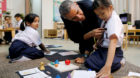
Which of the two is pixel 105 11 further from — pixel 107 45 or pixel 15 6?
pixel 15 6

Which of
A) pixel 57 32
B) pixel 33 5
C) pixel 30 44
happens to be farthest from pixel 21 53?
pixel 33 5

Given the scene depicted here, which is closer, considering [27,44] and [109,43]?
[109,43]

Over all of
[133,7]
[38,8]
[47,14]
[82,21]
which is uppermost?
[38,8]

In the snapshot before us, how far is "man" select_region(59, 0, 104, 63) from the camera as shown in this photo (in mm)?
1317

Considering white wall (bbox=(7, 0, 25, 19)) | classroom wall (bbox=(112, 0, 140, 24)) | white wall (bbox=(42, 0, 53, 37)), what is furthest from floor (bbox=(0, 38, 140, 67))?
white wall (bbox=(7, 0, 25, 19))

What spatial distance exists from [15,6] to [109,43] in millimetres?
6583

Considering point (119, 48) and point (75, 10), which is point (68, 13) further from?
point (119, 48)

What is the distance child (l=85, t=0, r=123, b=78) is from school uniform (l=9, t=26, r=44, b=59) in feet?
2.42

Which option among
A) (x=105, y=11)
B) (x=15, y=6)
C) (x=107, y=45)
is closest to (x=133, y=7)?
(x=107, y=45)

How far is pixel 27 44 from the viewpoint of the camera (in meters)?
1.92

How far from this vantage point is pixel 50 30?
6883 mm

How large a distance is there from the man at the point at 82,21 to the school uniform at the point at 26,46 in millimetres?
471

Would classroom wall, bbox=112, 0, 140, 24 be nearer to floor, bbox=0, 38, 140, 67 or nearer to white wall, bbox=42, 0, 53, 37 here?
floor, bbox=0, 38, 140, 67

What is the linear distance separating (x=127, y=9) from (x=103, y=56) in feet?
16.4
